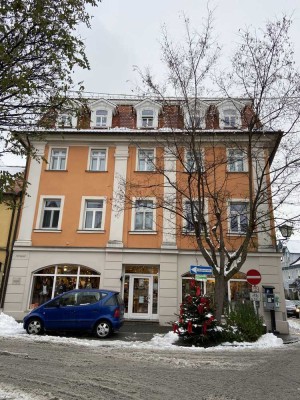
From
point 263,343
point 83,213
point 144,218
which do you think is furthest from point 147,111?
point 263,343

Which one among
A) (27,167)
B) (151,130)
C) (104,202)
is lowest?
(104,202)

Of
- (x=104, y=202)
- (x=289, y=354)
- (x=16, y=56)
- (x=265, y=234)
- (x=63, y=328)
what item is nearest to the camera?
(x=16, y=56)

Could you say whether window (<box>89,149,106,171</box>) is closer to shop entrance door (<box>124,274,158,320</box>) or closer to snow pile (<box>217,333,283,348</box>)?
shop entrance door (<box>124,274,158,320</box>)

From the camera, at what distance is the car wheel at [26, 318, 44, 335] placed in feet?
41.4

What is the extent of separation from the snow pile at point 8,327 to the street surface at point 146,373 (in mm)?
2731

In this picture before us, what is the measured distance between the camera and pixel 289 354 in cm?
974

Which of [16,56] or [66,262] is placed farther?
[66,262]

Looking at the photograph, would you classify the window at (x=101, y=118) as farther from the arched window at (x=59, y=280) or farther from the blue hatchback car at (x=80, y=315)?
the blue hatchback car at (x=80, y=315)

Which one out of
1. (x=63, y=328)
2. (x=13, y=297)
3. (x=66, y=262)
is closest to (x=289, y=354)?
(x=63, y=328)

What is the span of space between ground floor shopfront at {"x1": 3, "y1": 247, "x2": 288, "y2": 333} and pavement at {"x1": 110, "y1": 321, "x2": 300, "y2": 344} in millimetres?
708

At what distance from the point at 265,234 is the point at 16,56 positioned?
49.3ft

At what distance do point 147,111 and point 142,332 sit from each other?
12.7 meters

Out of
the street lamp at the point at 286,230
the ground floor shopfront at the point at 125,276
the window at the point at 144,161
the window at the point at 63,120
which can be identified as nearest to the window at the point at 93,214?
the ground floor shopfront at the point at 125,276

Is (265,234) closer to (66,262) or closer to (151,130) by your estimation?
(151,130)
